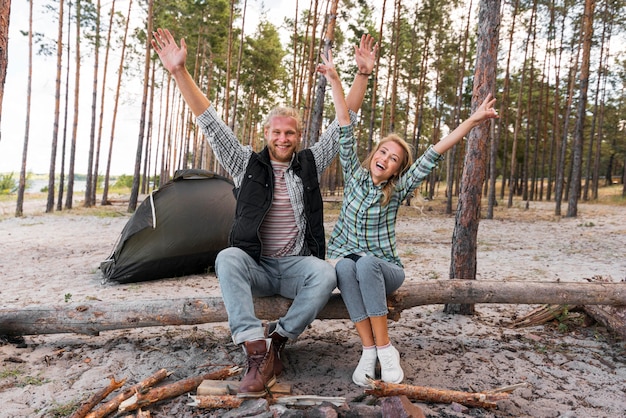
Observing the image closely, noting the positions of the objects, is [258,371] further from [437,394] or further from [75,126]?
[75,126]

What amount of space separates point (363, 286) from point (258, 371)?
897 millimetres

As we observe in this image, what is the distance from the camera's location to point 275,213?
3.03 m

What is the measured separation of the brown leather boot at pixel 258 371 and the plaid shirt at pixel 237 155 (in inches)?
30.5

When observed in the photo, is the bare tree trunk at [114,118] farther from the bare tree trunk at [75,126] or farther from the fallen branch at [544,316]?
the fallen branch at [544,316]

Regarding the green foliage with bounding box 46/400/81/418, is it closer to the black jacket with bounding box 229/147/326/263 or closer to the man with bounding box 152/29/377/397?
the man with bounding box 152/29/377/397

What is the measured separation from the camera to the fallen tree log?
325 centimetres

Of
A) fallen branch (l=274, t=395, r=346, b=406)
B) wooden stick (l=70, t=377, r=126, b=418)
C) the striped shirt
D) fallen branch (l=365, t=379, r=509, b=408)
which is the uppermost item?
the striped shirt

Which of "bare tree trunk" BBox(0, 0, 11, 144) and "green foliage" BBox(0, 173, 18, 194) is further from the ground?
"bare tree trunk" BBox(0, 0, 11, 144)

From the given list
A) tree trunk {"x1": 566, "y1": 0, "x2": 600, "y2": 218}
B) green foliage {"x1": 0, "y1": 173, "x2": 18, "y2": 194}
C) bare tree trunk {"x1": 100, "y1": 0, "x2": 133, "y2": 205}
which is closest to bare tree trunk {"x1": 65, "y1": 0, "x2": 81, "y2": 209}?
bare tree trunk {"x1": 100, "y1": 0, "x2": 133, "y2": 205}

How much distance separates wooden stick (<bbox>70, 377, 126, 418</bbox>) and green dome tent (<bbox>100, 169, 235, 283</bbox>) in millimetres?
3195

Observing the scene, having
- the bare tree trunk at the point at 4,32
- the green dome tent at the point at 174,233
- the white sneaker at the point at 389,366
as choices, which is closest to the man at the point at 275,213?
the white sneaker at the point at 389,366

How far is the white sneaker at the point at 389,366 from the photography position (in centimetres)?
270

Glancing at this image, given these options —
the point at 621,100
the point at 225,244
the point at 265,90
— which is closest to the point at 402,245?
the point at 225,244

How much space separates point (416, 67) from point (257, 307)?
20671mm
